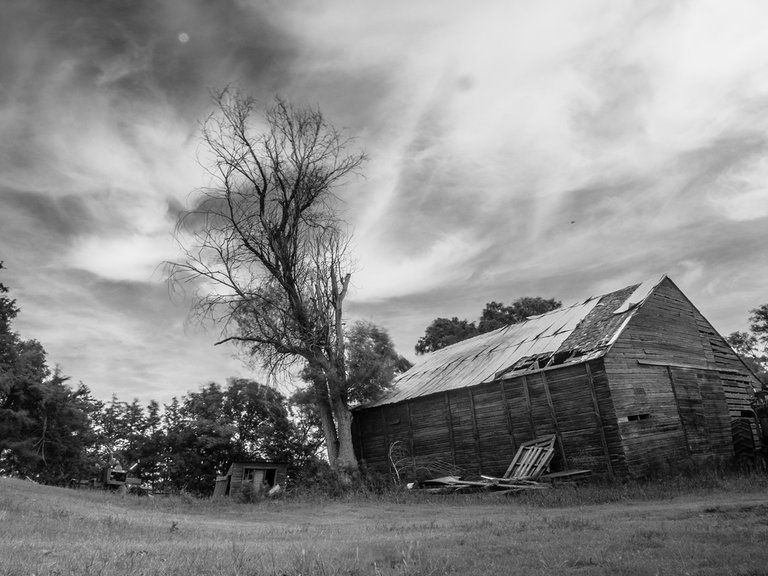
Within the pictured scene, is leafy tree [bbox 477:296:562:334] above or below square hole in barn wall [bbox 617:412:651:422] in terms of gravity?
above

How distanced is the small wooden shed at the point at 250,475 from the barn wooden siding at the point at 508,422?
9382 millimetres

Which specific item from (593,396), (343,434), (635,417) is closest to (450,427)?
(343,434)

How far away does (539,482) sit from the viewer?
2011 cm

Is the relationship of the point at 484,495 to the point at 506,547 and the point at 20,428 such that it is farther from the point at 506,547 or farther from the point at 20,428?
the point at 20,428

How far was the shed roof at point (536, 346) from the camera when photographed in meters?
22.5

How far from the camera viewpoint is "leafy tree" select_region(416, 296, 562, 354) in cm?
5248

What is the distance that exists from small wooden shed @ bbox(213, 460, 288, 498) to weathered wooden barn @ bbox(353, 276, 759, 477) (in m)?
9.22

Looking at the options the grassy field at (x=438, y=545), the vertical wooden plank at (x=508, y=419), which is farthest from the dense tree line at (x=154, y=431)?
the grassy field at (x=438, y=545)

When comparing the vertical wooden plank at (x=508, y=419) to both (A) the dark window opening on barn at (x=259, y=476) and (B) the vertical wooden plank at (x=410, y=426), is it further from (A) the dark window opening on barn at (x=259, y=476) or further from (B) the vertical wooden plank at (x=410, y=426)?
(A) the dark window opening on barn at (x=259, y=476)

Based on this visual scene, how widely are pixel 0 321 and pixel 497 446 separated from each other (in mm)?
37471

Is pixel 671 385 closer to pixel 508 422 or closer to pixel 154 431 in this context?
pixel 508 422

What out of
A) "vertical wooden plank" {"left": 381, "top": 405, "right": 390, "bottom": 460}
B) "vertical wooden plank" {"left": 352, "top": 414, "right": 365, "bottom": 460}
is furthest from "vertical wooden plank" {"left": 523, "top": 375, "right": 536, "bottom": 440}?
"vertical wooden plank" {"left": 352, "top": 414, "right": 365, "bottom": 460}

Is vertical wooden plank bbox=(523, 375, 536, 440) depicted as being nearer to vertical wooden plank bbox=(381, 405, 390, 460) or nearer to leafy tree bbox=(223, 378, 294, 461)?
vertical wooden plank bbox=(381, 405, 390, 460)

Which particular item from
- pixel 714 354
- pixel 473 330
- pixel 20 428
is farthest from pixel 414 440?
pixel 20 428
